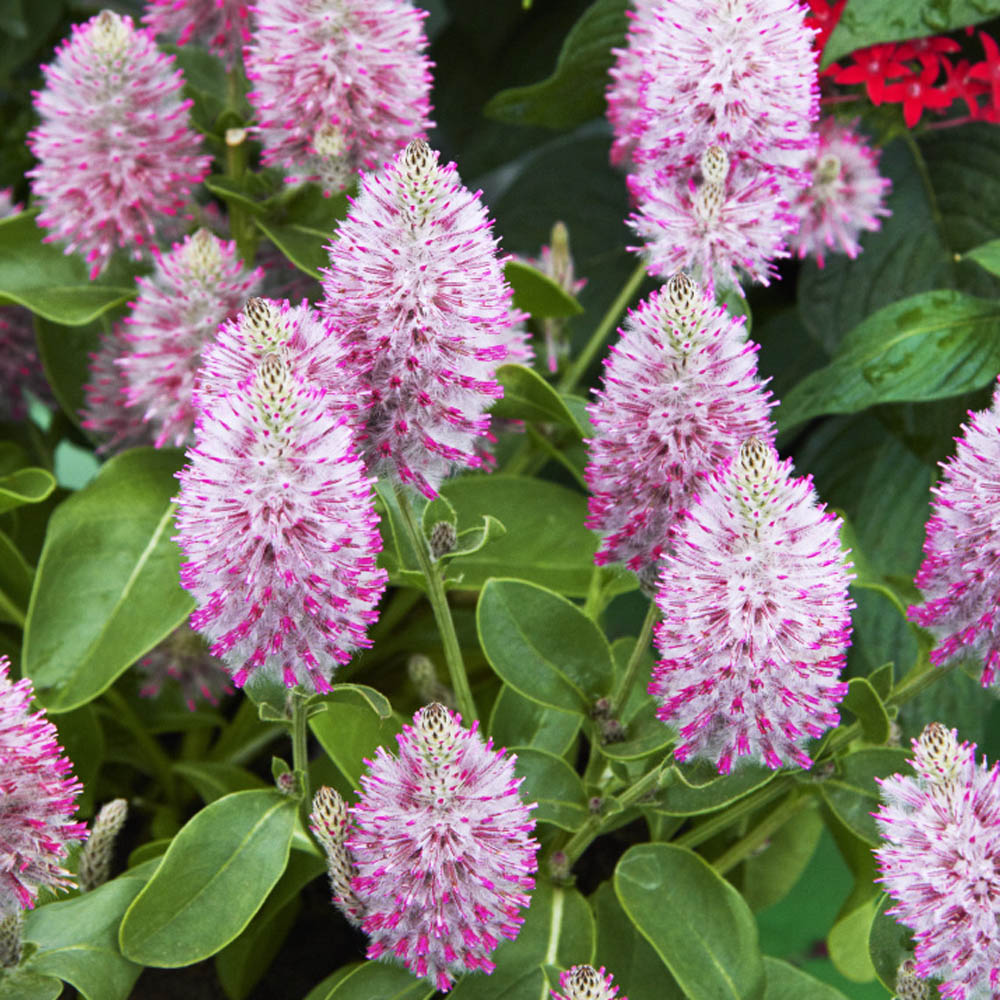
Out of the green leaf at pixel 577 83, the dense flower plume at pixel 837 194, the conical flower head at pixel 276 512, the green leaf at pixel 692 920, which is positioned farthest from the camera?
the green leaf at pixel 577 83

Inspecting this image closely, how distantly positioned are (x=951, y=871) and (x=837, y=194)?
441mm

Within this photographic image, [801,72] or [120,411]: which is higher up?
[801,72]

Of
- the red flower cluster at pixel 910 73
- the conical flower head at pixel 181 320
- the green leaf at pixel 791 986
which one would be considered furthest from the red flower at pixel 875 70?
the green leaf at pixel 791 986

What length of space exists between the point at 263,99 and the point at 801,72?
0.26 m

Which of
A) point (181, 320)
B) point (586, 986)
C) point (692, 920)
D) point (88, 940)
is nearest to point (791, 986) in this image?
point (692, 920)

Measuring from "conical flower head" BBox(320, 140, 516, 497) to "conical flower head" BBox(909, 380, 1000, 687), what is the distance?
6.8 inches

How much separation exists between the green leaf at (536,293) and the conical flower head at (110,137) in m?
Result: 0.18

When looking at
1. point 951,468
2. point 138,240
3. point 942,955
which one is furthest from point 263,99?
point 942,955

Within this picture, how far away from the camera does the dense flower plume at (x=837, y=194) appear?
71 centimetres

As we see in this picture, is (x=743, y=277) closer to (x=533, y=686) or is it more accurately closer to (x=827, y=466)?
(x=533, y=686)

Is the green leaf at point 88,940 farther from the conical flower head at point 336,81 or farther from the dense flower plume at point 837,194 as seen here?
the dense flower plume at point 837,194

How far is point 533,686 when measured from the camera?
1.76ft

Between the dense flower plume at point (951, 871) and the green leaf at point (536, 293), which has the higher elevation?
the green leaf at point (536, 293)

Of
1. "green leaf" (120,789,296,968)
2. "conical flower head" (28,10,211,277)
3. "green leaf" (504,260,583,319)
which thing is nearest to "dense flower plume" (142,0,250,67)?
"conical flower head" (28,10,211,277)
